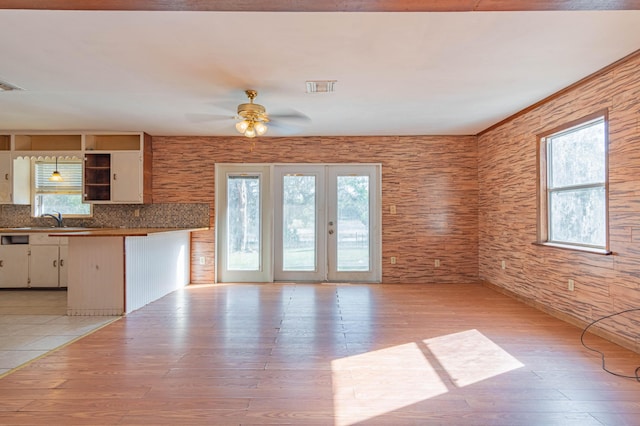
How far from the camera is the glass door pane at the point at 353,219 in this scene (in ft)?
19.1

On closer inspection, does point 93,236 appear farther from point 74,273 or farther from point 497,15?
point 497,15

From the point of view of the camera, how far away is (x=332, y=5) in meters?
1.50

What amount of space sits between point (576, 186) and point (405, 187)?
246 cm

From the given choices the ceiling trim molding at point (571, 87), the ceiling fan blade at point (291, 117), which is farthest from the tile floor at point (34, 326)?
the ceiling trim molding at point (571, 87)

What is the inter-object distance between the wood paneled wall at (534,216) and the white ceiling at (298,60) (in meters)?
0.29

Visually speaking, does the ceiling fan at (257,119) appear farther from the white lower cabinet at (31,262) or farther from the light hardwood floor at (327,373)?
the white lower cabinet at (31,262)

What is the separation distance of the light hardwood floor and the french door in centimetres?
177

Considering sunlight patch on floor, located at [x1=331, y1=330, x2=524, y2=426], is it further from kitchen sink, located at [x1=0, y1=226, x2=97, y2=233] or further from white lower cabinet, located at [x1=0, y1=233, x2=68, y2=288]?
white lower cabinet, located at [x1=0, y1=233, x2=68, y2=288]

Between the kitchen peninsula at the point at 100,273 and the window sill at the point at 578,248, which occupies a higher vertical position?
the window sill at the point at 578,248

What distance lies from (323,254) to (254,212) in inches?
52.8

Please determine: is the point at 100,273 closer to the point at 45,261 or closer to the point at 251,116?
the point at 45,261

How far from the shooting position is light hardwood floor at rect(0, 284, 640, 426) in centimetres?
201

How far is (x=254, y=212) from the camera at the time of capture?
5.84 meters

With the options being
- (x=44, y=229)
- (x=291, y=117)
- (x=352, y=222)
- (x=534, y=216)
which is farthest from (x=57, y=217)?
(x=534, y=216)
